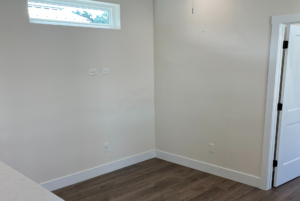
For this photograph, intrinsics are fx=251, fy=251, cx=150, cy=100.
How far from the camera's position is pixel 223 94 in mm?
3281

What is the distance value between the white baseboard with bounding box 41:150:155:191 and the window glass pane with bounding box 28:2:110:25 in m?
2.01

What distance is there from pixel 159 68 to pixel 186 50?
1.85 feet

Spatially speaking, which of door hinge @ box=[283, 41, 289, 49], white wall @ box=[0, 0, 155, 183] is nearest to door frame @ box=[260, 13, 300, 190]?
door hinge @ box=[283, 41, 289, 49]

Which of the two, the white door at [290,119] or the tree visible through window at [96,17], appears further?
the tree visible through window at [96,17]

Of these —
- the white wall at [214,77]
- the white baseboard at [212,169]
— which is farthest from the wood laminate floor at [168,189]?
the white wall at [214,77]

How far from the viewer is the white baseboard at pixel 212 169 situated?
10.3 feet

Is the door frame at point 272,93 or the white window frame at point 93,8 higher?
the white window frame at point 93,8

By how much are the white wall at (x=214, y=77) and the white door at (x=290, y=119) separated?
0.72 ft

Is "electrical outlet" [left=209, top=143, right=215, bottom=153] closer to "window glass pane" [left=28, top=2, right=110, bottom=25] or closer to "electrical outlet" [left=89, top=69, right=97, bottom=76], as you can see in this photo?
"electrical outlet" [left=89, top=69, right=97, bottom=76]

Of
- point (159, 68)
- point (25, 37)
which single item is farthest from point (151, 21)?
point (25, 37)

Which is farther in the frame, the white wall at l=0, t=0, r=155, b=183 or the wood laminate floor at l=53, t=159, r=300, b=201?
the wood laminate floor at l=53, t=159, r=300, b=201

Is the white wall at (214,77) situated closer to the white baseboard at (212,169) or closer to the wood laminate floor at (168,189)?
the white baseboard at (212,169)

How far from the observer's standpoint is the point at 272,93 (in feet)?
9.28

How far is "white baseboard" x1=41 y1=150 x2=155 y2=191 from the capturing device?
10.3ft
